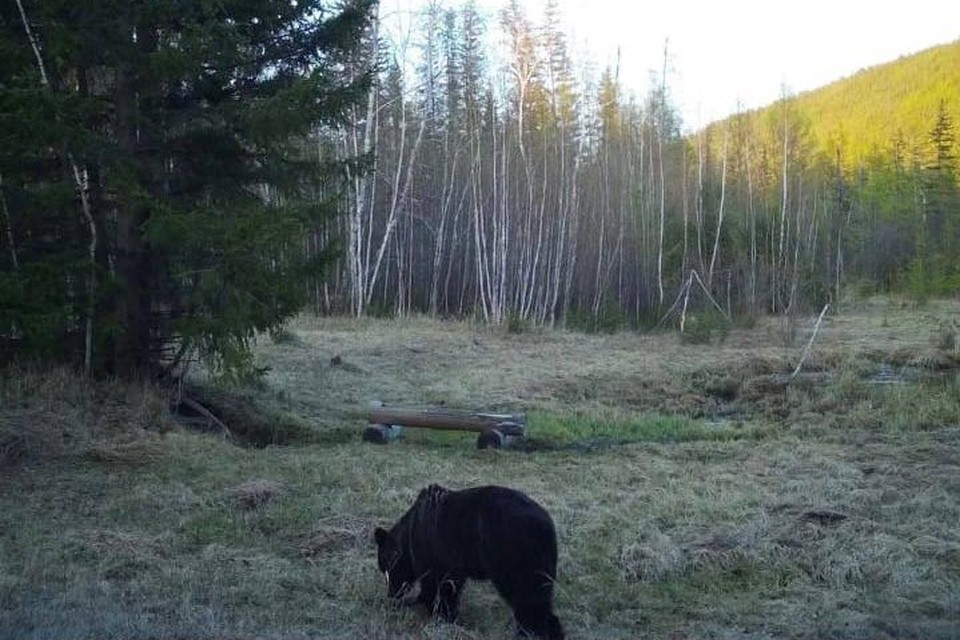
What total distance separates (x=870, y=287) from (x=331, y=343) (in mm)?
31246

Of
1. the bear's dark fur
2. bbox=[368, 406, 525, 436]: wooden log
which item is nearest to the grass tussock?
bbox=[368, 406, 525, 436]: wooden log

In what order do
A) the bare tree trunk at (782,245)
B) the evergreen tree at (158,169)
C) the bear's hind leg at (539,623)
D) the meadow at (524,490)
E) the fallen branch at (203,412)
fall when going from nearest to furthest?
the bear's hind leg at (539,623), the meadow at (524,490), the evergreen tree at (158,169), the fallen branch at (203,412), the bare tree trunk at (782,245)

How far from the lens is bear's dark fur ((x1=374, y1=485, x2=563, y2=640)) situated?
5621 mm

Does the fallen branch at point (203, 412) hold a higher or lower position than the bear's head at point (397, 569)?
higher

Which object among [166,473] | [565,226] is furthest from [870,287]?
[166,473]

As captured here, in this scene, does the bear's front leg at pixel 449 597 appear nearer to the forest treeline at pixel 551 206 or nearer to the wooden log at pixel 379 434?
the wooden log at pixel 379 434

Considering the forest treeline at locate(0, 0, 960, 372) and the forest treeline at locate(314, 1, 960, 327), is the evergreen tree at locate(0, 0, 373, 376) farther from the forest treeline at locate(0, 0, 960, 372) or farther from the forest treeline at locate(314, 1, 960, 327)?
the forest treeline at locate(314, 1, 960, 327)

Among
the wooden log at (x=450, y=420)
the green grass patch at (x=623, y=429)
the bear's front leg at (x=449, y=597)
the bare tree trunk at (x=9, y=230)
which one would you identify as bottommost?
the bear's front leg at (x=449, y=597)

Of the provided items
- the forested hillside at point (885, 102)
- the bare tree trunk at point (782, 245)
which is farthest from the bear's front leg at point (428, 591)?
the forested hillside at point (885, 102)

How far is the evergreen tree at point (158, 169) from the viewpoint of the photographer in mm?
10305

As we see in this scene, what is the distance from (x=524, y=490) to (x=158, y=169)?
20.4 feet

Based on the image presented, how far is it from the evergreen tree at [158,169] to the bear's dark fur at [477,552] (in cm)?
481

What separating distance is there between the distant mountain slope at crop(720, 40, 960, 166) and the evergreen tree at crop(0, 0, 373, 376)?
66416 millimetres

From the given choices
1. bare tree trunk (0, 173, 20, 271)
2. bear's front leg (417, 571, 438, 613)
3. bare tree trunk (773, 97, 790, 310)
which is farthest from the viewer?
bare tree trunk (773, 97, 790, 310)
